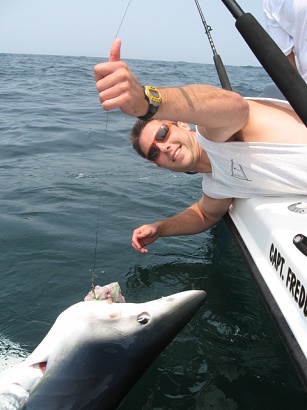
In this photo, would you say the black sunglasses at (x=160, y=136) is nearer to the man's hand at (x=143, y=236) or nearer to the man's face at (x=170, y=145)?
the man's face at (x=170, y=145)

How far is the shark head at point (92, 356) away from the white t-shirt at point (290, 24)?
2.28 meters

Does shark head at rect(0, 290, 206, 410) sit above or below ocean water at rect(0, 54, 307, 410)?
above

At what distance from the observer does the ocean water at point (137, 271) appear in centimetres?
280

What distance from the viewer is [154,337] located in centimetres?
219

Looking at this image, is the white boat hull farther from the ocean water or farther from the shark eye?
the shark eye

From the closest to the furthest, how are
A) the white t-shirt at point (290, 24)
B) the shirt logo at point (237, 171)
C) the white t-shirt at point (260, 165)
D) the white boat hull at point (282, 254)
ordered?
the white boat hull at point (282, 254), the white t-shirt at point (260, 165), the shirt logo at point (237, 171), the white t-shirt at point (290, 24)

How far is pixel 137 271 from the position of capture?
397 cm

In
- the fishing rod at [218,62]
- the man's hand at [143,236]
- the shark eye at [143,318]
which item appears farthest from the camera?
the fishing rod at [218,62]

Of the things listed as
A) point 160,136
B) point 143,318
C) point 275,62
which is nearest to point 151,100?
point 275,62

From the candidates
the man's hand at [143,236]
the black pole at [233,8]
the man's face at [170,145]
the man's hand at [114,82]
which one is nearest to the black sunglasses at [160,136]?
the man's face at [170,145]

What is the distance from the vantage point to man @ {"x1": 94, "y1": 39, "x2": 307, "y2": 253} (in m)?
2.04

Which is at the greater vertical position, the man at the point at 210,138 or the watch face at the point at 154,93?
the watch face at the point at 154,93

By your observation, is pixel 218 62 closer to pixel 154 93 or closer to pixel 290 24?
pixel 290 24

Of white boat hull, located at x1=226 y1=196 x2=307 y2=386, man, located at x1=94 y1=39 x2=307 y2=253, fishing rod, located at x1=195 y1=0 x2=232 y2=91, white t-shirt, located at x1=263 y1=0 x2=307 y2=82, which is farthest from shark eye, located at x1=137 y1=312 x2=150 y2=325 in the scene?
fishing rod, located at x1=195 y1=0 x2=232 y2=91
